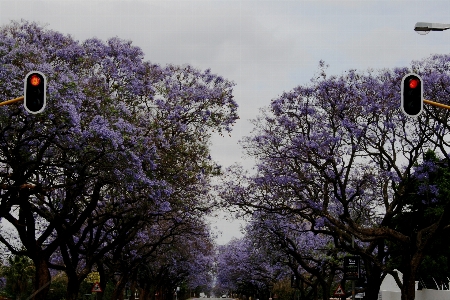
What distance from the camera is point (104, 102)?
82.2 feet

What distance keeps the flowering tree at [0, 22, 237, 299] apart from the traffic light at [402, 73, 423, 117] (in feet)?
35.1

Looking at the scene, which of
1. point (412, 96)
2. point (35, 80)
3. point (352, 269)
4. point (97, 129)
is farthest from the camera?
point (352, 269)

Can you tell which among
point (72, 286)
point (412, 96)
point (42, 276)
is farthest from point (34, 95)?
point (72, 286)

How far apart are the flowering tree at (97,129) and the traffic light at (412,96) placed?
1069cm

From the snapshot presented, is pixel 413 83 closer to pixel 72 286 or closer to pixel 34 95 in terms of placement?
pixel 34 95

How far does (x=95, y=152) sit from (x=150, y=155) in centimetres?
257

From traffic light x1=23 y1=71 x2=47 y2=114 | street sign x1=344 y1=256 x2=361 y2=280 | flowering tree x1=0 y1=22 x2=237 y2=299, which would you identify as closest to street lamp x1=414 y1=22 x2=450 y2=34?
traffic light x1=23 y1=71 x2=47 y2=114

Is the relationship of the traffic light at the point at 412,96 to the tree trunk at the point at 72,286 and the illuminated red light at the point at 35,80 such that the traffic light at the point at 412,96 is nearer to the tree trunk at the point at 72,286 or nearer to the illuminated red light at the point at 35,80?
the illuminated red light at the point at 35,80

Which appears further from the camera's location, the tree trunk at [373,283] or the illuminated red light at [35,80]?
the tree trunk at [373,283]

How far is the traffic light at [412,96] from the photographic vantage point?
14.2 metres

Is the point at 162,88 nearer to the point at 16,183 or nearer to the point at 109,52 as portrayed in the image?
the point at 109,52

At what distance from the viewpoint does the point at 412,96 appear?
46.6 feet

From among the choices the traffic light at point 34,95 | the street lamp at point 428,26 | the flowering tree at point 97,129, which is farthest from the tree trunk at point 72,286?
the street lamp at point 428,26

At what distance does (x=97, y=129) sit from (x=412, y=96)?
11406 mm
